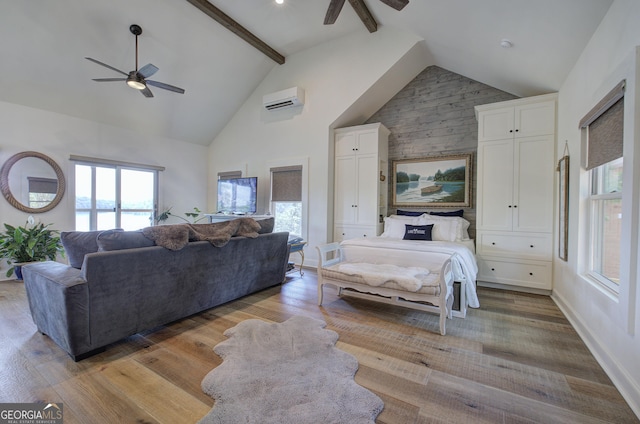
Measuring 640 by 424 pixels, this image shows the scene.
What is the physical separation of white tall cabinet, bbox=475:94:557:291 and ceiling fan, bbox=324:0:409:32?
2.11 meters

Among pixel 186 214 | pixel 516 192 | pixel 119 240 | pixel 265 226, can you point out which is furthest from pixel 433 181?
pixel 186 214

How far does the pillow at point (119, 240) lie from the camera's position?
217cm

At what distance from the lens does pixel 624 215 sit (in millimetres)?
1773

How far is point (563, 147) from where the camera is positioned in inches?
129

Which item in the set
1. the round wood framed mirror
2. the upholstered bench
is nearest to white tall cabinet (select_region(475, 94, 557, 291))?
the upholstered bench

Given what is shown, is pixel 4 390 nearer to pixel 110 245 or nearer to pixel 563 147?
pixel 110 245

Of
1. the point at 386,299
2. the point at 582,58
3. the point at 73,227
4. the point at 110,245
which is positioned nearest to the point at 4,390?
the point at 110,245

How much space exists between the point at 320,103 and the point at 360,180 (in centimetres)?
174

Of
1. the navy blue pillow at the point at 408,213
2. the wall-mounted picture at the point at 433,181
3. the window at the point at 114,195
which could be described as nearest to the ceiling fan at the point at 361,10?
the wall-mounted picture at the point at 433,181

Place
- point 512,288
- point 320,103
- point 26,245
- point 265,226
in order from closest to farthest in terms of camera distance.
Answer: point 265,226 → point 512,288 → point 26,245 → point 320,103

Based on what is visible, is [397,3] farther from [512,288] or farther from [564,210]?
[512,288]

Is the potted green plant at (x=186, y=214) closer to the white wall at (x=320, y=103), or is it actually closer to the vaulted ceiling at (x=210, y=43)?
the white wall at (x=320, y=103)

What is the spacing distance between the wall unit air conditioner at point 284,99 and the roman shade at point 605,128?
4.32 metres

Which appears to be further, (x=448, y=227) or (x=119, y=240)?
(x=448, y=227)
